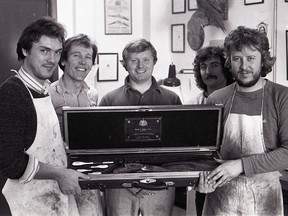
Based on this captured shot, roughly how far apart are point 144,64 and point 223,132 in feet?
2.15

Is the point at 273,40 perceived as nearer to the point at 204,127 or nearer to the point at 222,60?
the point at 222,60

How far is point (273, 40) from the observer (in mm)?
3477

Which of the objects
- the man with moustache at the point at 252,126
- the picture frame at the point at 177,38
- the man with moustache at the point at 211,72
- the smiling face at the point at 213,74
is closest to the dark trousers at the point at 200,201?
the man with moustache at the point at 211,72

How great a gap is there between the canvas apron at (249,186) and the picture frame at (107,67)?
2.65m

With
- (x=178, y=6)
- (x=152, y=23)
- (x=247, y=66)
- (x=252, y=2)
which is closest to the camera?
(x=247, y=66)

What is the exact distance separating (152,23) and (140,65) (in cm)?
239

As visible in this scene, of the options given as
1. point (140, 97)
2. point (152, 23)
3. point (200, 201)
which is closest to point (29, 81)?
point (140, 97)

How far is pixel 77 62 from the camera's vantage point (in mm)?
2668

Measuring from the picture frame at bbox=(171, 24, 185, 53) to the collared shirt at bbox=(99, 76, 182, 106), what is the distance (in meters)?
1.99

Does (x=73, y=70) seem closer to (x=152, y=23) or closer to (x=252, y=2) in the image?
(x=252, y=2)

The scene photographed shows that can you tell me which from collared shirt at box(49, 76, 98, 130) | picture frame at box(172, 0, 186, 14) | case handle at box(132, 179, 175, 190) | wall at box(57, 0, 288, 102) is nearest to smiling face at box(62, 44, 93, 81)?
collared shirt at box(49, 76, 98, 130)

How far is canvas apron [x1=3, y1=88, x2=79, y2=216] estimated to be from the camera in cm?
200

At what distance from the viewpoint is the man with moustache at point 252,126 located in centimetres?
214

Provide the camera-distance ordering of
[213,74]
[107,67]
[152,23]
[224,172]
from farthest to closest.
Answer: [152,23], [107,67], [213,74], [224,172]
